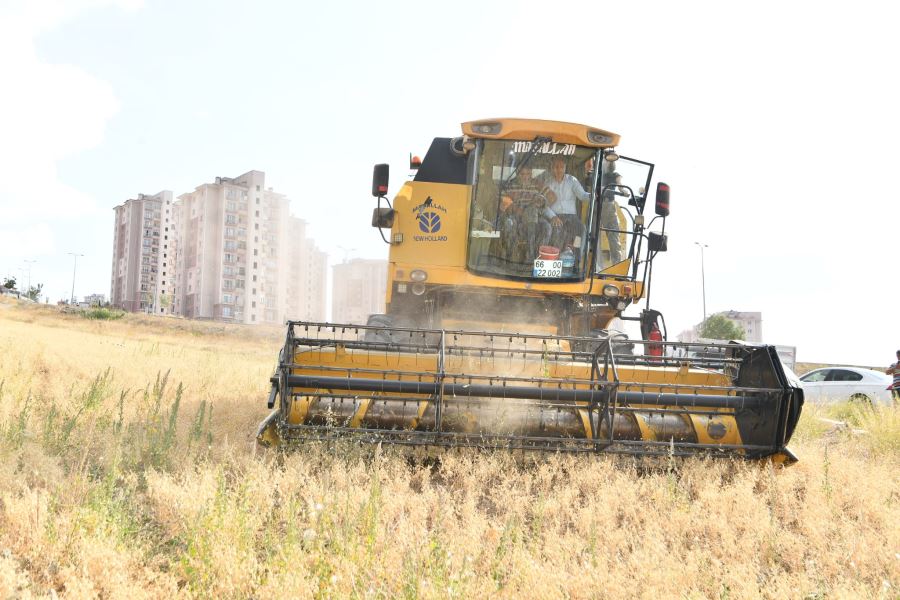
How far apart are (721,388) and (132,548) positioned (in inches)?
154

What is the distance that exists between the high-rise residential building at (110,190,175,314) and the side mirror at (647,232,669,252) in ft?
341

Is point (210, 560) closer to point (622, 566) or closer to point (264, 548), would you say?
point (264, 548)

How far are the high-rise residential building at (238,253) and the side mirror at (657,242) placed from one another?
82093 millimetres

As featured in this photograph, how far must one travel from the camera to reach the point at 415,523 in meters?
3.89

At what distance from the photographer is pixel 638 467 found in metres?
5.32

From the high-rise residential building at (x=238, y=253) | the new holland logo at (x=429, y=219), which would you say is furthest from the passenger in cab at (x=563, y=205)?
the high-rise residential building at (x=238, y=253)

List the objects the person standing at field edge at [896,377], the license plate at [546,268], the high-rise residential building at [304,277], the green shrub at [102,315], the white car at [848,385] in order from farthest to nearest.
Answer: the high-rise residential building at [304,277], the green shrub at [102,315], the white car at [848,385], the person standing at field edge at [896,377], the license plate at [546,268]

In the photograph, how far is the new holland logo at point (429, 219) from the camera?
24.5 ft

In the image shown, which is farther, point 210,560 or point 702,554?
point 702,554

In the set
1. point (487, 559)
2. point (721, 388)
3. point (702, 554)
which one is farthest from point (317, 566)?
point (721, 388)

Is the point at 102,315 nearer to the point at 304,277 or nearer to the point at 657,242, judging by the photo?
the point at 657,242

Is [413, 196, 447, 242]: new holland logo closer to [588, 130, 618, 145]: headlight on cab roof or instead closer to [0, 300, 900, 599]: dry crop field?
[588, 130, 618, 145]: headlight on cab roof

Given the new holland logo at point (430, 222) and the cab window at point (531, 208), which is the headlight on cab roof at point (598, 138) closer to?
the cab window at point (531, 208)

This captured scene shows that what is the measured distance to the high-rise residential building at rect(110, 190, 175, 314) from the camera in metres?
104
